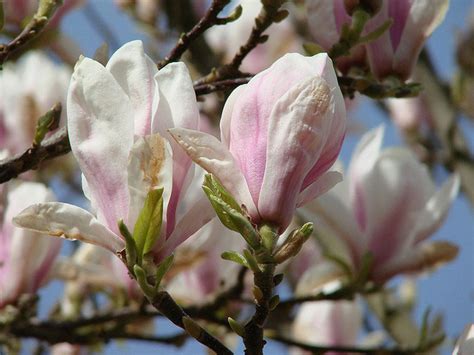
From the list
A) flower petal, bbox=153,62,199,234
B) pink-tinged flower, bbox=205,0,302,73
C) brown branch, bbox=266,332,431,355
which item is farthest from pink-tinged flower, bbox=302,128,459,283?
pink-tinged flower, bbox=205,0,302,73

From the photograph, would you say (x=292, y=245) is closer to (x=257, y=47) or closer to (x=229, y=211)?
(x=229, y=211)

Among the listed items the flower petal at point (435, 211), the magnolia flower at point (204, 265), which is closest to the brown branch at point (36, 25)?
the magnolia flower at point (204, 265)

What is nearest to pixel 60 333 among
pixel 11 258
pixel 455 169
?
pixel 11 258

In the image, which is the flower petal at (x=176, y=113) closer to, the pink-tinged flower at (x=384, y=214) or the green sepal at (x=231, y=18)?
the green sepal at (x=231, y=18)

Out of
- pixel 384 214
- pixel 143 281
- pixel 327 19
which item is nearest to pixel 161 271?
pixel 143 281

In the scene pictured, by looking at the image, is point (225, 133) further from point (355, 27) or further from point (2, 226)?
point (2, 226)
